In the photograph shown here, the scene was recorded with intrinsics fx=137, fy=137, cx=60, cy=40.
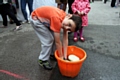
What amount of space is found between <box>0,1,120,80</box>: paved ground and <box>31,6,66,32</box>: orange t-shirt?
0.53m

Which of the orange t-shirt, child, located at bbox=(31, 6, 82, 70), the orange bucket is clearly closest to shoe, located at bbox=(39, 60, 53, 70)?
child, located at bbox=(31, 6, 82, 70)

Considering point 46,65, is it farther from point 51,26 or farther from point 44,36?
point 51,26

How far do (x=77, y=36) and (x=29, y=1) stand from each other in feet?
4.73

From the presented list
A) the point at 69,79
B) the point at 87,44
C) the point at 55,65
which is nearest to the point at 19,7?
the point at 87,44

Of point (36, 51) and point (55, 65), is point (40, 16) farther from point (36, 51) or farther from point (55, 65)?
point (36, 51)

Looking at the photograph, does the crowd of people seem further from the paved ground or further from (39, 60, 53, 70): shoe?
the paved ground

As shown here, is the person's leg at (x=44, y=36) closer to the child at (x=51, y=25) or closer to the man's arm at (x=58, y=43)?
the child at (x=51, y=25)

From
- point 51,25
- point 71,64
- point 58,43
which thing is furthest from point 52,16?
point 71,64

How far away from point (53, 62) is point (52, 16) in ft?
2.14

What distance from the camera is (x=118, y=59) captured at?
1.67 metres

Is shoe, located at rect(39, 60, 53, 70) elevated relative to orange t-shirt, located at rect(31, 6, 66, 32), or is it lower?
lower

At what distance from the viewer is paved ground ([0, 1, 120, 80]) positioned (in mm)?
1387

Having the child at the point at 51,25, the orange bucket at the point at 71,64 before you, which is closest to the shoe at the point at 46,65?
the child at the point at 51,25

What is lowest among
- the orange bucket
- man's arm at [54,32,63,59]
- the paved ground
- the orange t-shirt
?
the paved ground
